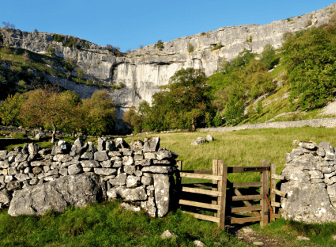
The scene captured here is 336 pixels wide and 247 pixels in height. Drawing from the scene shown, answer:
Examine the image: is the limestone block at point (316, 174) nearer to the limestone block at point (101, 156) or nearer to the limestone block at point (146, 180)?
the limestone block at point (146, 180)

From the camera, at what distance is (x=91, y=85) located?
11881cm

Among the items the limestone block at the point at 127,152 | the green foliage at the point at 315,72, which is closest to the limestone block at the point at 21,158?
the limestone block at the point at 127,152

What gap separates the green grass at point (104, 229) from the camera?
5598mm

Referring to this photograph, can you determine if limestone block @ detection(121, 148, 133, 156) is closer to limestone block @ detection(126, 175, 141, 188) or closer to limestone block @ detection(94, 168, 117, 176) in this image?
limestone block @ detection(94, 168, 117, 176)

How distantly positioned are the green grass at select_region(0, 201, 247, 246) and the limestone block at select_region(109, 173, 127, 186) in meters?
0.69

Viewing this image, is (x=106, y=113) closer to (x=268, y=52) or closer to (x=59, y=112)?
(x=59, y=112)

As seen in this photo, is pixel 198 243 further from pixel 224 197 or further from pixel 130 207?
pixel 130 207

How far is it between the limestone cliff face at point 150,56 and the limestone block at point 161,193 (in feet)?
391

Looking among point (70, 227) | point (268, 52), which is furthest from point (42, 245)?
point (268, 52)

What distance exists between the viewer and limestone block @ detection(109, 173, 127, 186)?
7.82m

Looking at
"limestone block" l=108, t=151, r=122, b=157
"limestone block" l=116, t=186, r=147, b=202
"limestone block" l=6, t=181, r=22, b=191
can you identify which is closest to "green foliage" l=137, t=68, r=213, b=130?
"limestone block" l=108, t=151, r=122, b=157

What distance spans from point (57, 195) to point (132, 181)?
8.96ft

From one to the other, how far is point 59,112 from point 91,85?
93.5 m

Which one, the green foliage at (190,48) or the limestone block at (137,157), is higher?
the green foliage at (190,48)
